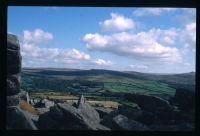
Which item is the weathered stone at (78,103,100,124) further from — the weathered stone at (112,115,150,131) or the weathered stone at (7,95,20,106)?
the weathered stone at (7,95,20,106)

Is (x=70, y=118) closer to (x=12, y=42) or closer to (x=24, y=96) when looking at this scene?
(x=24, y=96)

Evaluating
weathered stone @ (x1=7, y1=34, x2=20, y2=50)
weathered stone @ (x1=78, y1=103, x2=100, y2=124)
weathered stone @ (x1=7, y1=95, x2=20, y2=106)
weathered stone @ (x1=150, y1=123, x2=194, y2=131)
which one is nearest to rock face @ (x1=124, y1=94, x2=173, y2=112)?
weathered stone @ (x1=150, y1=123, x2=194, y2=131)

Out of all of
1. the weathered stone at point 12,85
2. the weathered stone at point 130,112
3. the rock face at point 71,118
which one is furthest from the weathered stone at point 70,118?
the weathered stone at point 12,85

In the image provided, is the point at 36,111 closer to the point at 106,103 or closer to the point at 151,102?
the point at 106,103

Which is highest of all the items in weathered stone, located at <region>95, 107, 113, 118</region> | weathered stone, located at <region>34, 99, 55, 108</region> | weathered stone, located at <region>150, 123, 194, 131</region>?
weathered stone, located at <region>34, 99, 55, 108</region>

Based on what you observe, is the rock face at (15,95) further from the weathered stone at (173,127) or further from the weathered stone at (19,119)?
the weathered stone at (173,127)

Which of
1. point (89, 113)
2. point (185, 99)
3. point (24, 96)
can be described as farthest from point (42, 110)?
point (185, 99)
